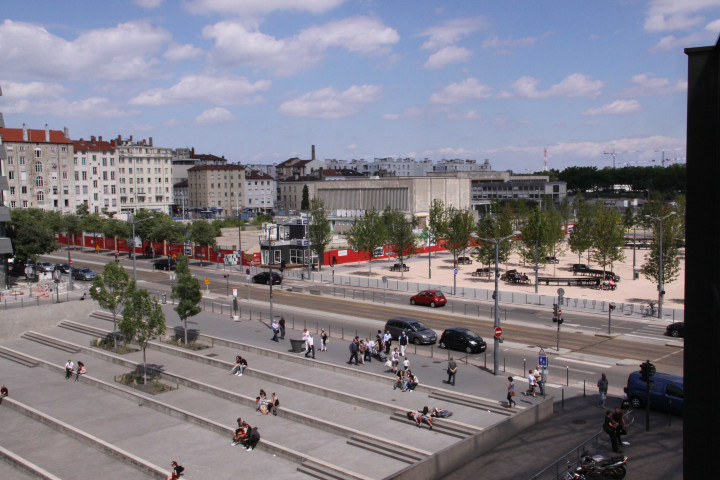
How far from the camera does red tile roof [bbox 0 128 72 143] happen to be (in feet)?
351

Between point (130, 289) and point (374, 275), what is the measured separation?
3583 centimetres

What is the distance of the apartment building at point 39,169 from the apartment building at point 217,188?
1544 inches

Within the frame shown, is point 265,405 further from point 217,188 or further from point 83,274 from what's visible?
point 217,188

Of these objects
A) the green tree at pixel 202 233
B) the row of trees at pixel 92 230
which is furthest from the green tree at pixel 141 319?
the green tree at pixel 202 233

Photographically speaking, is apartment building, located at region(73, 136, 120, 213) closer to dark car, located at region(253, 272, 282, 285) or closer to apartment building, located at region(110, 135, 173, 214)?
apartment building, located at region(110, 135, 173, 214)

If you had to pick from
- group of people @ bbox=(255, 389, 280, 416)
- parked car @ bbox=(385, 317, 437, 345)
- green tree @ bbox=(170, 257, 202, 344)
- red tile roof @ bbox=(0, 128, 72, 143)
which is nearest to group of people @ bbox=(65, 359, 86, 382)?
green tree @ bbox=(170, 257, 202, 344)

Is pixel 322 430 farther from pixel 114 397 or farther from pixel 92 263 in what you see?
pixel 92 263

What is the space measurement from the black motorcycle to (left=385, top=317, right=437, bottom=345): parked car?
17.2 meters

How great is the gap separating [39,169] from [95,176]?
13014 mm

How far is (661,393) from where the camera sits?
872 inches

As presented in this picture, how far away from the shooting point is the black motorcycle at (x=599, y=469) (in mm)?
16156

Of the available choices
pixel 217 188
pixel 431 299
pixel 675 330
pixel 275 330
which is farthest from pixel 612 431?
pixel 217 188

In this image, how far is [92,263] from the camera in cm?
7350

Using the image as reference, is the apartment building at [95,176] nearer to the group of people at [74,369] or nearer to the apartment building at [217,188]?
the apartment building at [217,188]
